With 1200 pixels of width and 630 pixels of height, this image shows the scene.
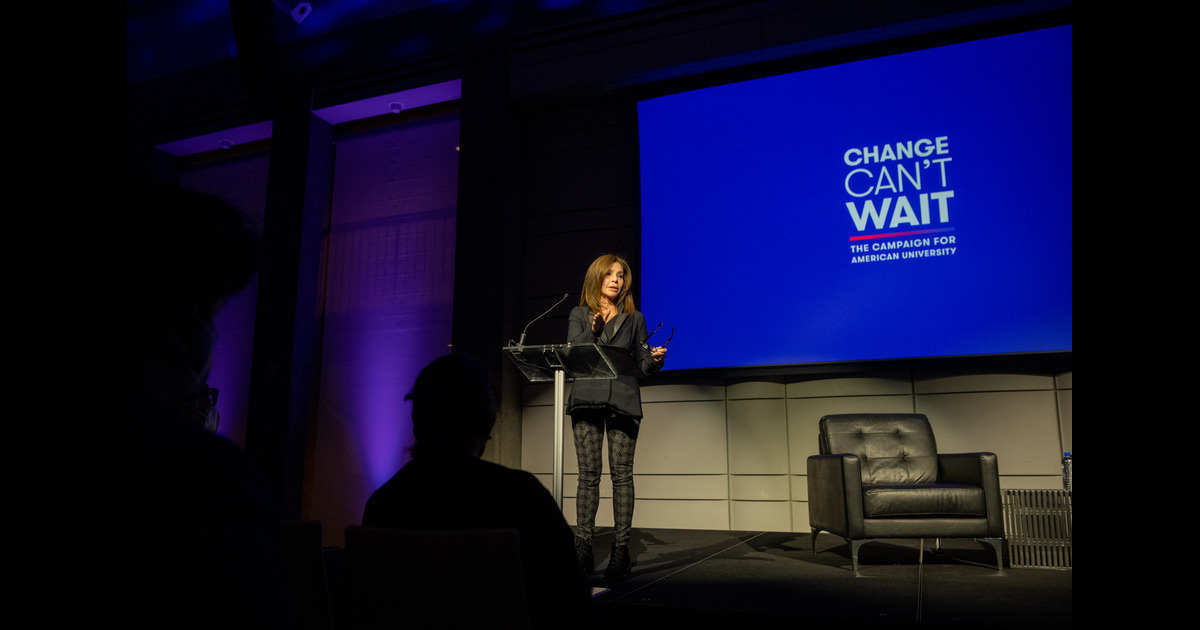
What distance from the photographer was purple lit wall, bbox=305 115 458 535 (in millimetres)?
6312

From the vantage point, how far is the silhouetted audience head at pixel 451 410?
134 centimetres

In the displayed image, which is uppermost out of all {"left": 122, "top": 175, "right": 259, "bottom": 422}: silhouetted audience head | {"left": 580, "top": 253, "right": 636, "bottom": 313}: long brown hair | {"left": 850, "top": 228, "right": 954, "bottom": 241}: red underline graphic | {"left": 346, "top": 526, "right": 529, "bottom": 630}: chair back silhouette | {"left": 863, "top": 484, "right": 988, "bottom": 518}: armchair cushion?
{"left": 850, "top": 228, "right": 954, "bottom": 241}: red underline graphic

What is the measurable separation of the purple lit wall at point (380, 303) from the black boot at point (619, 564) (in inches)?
129

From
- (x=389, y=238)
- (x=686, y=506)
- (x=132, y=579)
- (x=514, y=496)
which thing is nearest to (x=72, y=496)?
(x=132, y=579)

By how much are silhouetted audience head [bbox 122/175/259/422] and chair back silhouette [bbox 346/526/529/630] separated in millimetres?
553

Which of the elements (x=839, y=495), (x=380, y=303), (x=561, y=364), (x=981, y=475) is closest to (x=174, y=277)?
(x=561, y=364)

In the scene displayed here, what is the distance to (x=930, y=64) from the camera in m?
4.68

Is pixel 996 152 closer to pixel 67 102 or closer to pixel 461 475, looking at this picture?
pixel 461 475

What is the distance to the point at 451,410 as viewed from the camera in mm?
1339

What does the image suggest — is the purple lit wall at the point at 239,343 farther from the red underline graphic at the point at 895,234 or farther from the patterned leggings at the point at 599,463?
the red underline graphic at the point at 895,234

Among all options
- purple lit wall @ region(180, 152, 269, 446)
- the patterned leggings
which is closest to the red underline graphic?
the patterned leggings

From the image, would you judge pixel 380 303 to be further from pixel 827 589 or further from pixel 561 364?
pixel 827 589

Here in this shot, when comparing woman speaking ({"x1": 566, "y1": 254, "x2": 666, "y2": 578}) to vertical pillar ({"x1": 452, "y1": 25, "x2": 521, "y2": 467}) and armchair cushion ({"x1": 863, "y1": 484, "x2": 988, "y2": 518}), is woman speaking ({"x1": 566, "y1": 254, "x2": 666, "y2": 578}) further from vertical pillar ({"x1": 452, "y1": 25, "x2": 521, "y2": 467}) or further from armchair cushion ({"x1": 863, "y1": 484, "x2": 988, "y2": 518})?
vertical pillar ({"x1": 452, "y1": 25, "x2": 521, "y2": 467})

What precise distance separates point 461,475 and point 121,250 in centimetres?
81
